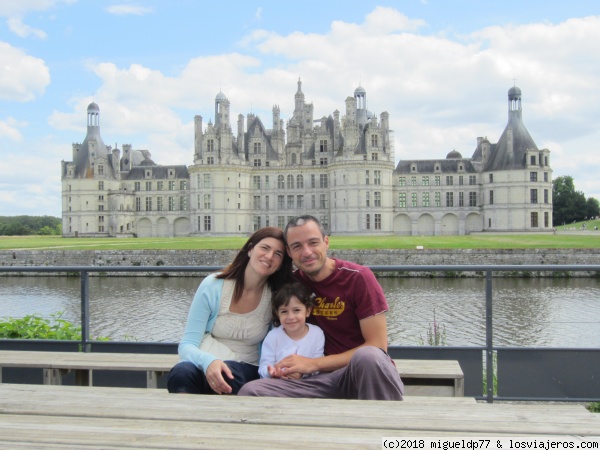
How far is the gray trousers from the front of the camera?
10.5 ft

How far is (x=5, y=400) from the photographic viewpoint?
2746 mm

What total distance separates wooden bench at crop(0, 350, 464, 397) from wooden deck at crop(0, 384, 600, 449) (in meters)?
1.09

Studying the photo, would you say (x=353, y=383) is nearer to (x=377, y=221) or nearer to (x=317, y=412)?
(x=317, y=412)

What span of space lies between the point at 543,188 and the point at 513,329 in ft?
→ 172

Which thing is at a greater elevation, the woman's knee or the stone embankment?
the woman's knee

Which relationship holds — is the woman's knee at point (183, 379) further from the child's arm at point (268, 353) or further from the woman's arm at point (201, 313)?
the child's arm at point (268, 353)

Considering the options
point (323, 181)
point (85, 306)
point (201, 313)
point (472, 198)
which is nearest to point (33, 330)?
point (85, 306)

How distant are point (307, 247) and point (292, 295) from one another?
0.99 ft

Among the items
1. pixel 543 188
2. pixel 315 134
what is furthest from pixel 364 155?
pixel 543 188

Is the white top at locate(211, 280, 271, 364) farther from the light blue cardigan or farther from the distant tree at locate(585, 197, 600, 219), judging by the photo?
the distant tree at locate(585, 197, 600, 219)

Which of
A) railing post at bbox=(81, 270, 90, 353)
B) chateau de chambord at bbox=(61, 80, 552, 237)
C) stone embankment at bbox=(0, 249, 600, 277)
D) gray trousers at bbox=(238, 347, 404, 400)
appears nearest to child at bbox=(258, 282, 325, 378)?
gray trousers at bbox=(238, 347, 404, 400)

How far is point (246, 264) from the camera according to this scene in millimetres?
3740

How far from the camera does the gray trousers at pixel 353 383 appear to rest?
10.5 ft

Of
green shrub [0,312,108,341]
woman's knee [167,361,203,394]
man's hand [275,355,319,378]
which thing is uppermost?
man's hand [275,355,319,378]
